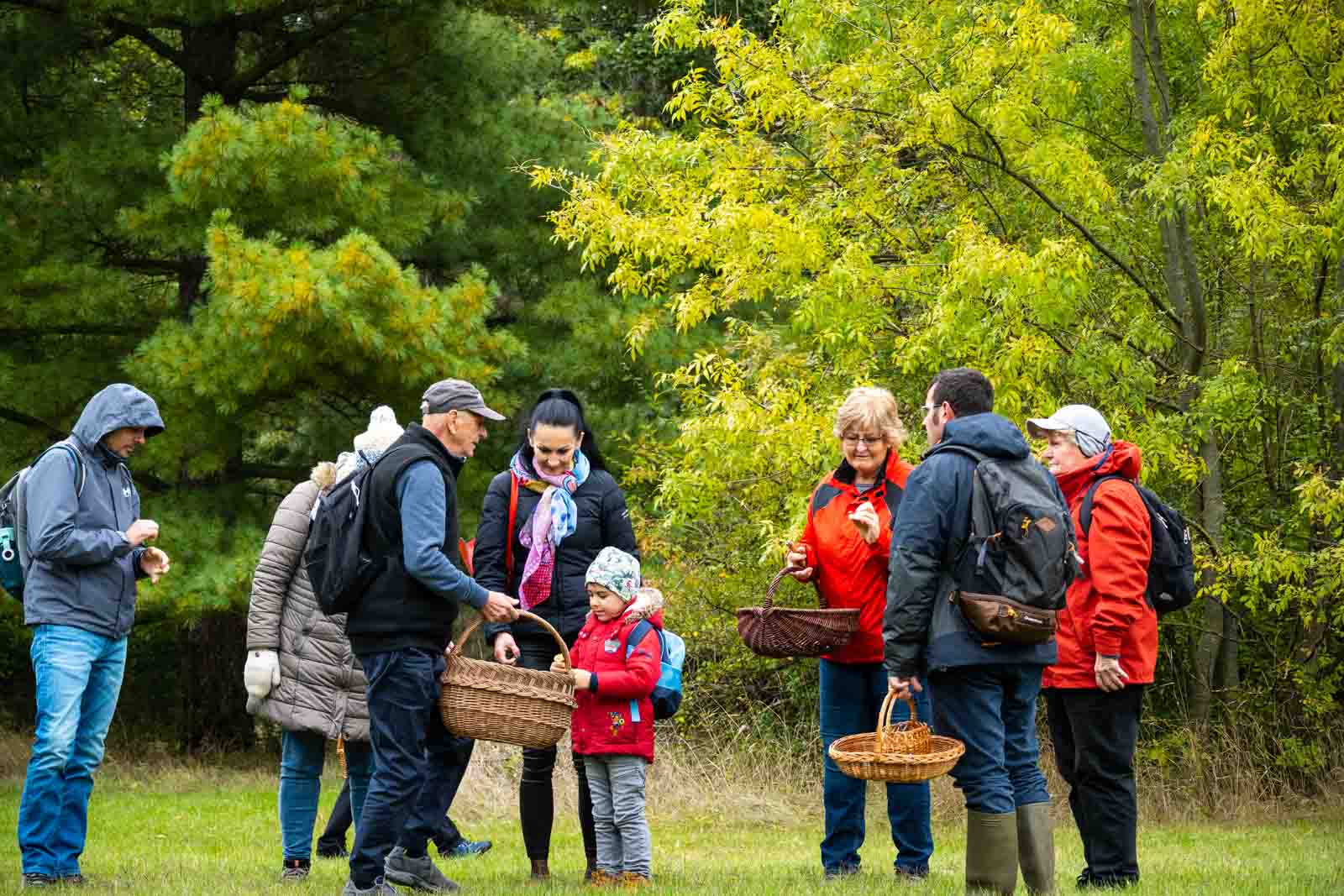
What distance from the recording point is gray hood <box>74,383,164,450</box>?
6035mm

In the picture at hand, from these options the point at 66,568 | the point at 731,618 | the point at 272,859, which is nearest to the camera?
the point at 66,568

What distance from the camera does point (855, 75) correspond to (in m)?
9.18

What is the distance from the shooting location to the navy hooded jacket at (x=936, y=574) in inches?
196

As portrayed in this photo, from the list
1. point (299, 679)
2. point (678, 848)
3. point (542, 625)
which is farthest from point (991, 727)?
point (678, 848)

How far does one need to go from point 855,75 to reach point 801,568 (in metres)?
4.28

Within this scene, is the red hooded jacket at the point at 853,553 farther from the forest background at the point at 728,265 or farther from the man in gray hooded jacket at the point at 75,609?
the man in gray hooded jacket at the point at 75,609

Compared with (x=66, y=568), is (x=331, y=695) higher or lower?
lower

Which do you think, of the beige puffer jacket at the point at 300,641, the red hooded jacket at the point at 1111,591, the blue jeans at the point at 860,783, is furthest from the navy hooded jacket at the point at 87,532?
the red hooded jacket at the point at 1111,591

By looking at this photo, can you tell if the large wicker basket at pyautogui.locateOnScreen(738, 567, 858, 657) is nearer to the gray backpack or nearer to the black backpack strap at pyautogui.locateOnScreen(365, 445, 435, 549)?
the black backpack strap at pyautogui.locateOnScreen(365, 445, 435, 549)

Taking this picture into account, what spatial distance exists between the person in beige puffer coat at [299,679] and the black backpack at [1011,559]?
2698 mm

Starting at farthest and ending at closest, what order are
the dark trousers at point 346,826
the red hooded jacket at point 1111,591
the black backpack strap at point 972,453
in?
the dark trousers at point 346,826, the red hooded jacket at point 1111,591, the black backpack strap at point 972,453

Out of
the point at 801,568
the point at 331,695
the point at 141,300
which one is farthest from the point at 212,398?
the point at 801,568

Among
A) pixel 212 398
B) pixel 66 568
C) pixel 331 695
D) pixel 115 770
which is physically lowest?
pixel 115 770

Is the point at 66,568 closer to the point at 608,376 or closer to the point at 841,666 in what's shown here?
the point at 841,666
